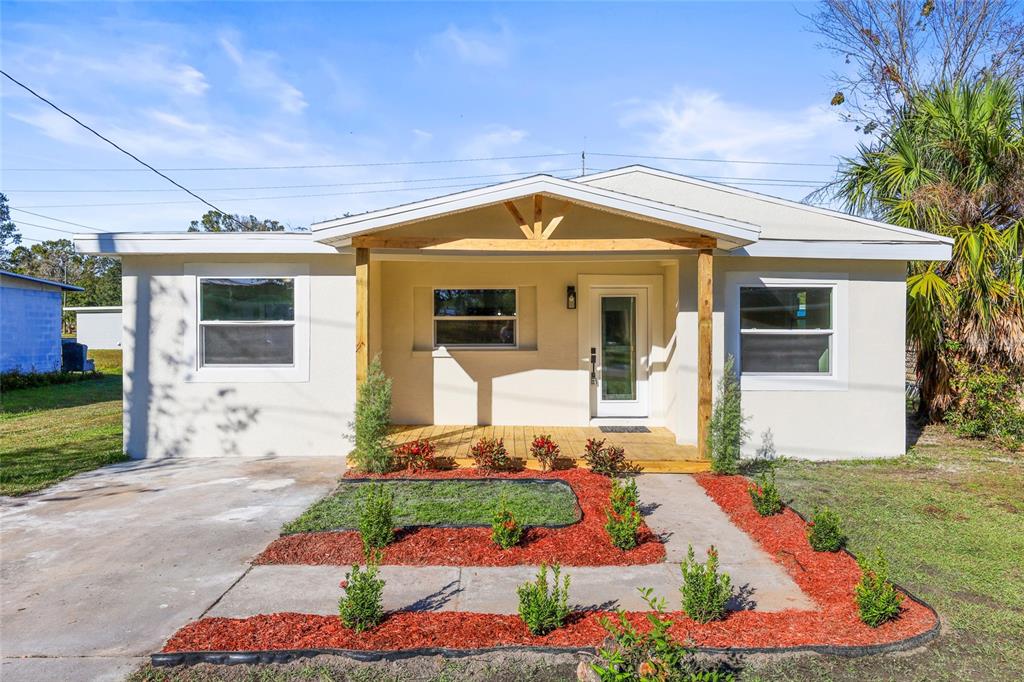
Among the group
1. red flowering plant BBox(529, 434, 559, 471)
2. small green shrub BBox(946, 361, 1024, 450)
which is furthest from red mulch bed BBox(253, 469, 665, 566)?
small green shrub BBox(946, 361, 1024, 450)

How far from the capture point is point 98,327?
28594 millimetres

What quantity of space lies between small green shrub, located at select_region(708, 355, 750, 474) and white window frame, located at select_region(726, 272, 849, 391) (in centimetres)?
100

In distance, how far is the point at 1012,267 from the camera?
824 centimetres

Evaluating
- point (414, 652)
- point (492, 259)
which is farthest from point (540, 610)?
point (492, 259)

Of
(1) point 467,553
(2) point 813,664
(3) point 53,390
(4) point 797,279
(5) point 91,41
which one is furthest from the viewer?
(3) point 53,390

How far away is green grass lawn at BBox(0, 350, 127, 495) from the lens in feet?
23.0

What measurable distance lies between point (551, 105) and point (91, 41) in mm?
10992

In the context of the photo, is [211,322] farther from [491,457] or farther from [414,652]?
[414,652]

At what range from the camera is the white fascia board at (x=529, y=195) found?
21.0 feet

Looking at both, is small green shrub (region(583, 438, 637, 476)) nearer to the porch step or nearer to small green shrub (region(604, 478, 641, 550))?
the porch step

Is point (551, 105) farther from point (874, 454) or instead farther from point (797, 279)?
point (874, 454)

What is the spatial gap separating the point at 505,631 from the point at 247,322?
6063 millimetres

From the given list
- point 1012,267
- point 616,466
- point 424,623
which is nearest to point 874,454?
point 1012,267

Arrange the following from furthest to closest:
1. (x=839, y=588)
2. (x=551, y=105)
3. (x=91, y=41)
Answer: (x=551, y=105), (x=91, y=41), (x=839, y=588)
